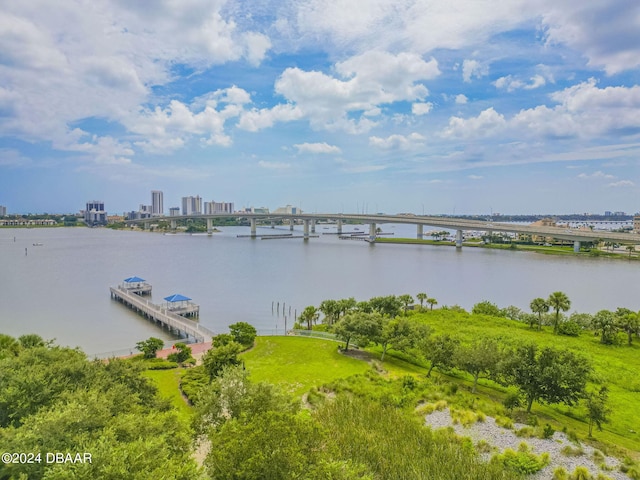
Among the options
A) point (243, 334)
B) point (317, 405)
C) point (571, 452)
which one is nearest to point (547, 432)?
point (571, 452)

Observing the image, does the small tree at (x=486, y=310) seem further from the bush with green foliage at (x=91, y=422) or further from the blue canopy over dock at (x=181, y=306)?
the bush with green foliage at (x=91, y=422)

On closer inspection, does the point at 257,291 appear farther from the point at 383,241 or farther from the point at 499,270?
the point at 383,241

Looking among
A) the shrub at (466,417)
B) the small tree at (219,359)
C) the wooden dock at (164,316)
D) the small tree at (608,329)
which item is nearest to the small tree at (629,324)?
the small tree at (608,329)

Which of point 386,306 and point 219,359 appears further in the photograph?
point 386,306

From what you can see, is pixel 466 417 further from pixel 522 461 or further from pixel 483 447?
pixel 522 461

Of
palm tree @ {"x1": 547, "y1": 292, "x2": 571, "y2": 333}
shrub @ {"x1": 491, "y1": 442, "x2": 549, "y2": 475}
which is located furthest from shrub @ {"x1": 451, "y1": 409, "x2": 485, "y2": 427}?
palm tree @ {"x1": 547, "y1": 292, "x2": 571, "y2": 333}

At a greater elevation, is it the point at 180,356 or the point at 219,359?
the point at 219,359
